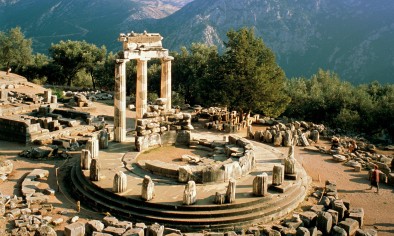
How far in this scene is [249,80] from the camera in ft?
123

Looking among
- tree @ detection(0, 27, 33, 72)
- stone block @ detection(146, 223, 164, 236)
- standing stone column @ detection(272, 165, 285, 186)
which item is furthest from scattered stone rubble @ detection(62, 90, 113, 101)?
stone block @ detection(146, 223, 164, 236)

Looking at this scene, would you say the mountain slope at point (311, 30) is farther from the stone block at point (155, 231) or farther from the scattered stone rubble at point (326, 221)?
the stone block at point (155, 231)

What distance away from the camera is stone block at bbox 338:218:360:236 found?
17719 millimetres

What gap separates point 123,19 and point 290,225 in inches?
4760

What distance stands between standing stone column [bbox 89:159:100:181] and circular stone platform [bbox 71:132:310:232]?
28cm

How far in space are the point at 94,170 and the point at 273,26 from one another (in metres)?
107

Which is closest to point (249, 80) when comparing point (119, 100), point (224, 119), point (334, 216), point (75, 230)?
point (224, 119)

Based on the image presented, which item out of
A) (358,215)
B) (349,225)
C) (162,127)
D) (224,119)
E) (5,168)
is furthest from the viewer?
(224,119)

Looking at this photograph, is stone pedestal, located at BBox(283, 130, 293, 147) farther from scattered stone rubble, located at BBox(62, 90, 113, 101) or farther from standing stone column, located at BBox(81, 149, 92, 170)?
scattered stone rubble, located at BBox(62, 90, 113, 101)

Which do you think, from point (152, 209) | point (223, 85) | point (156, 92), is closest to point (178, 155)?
point (152, 209)

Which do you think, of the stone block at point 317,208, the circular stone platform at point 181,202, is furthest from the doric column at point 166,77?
the stone block at point 317,208

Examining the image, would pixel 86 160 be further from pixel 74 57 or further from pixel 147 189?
pixel 74 57

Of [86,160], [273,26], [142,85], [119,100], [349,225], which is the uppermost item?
[273,26]

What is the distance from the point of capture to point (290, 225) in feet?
57.7
